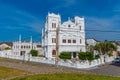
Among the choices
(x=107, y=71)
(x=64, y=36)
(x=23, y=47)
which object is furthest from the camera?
(x=23, y=47)

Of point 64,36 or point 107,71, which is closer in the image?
point 107,71

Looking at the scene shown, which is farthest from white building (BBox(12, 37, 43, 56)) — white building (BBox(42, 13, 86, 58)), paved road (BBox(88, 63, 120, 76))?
paved road (BBox(88, 63, 120, 76))

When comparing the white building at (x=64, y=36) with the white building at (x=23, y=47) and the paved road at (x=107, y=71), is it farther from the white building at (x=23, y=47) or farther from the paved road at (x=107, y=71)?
the paved road at (x=107, y=71)

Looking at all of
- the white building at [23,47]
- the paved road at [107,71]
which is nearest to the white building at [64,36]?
the white building at [23,47]

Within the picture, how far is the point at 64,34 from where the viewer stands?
6712cm

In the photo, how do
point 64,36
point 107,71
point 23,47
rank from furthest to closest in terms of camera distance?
1. point 23,47
2. point 64,36
3. point 107,71

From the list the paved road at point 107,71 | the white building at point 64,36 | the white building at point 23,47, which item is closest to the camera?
the paved road at point 107,71

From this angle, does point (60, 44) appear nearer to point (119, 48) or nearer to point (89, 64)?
point (89, 64)

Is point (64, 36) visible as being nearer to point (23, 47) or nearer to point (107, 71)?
point (23, 47)

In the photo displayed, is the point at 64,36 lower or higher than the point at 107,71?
higher

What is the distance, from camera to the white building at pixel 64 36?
6606 cm

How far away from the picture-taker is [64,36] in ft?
220

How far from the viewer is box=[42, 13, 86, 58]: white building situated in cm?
6606

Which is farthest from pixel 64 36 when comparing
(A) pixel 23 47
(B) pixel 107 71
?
(B) pixel 107 71
